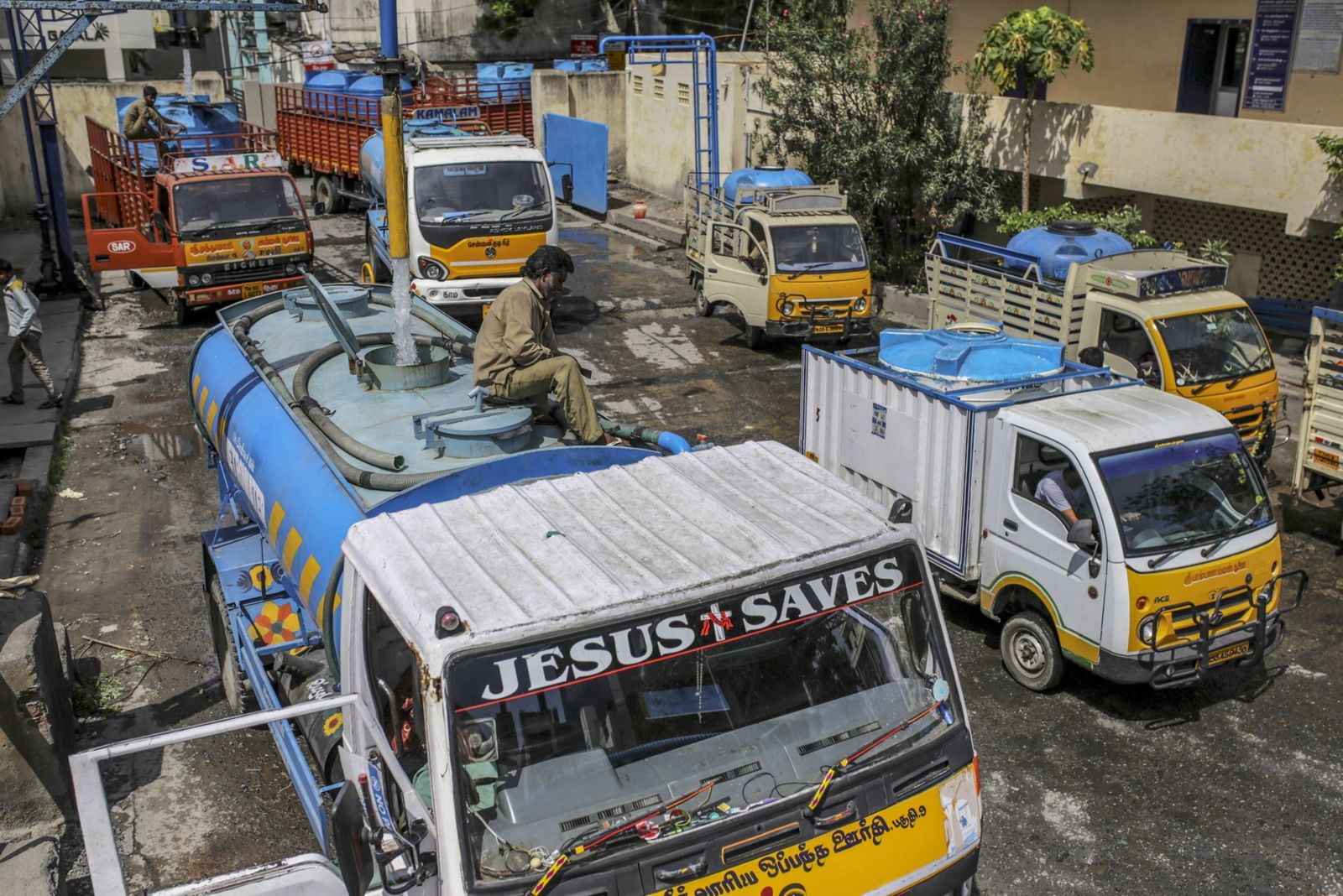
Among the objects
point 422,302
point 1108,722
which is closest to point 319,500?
point 422,302

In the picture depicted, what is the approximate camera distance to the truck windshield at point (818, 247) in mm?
16438

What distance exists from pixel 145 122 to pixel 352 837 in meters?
21.7

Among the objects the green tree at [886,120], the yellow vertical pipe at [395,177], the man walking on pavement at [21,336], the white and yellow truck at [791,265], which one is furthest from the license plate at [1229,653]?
the man walking on pavement at [21,336]

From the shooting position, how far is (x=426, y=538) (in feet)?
14.5

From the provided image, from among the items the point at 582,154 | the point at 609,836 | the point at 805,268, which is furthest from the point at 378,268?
the point at 609,836

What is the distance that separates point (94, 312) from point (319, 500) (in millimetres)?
15304

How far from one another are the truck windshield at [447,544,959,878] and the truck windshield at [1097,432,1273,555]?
4071 mm

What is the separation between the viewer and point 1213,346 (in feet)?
38.9

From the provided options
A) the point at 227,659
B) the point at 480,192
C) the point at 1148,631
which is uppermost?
the point at 480,192

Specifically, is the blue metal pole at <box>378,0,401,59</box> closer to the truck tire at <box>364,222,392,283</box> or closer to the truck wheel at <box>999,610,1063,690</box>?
the truck wheel at <box>999,610,1063,690</box>

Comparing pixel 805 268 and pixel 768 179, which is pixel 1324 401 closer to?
pixel 805 268

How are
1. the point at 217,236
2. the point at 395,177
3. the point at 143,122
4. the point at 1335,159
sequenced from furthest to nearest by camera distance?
the point at 143,122
the point at 217,236
the point at 1335,159
the point at 395,177

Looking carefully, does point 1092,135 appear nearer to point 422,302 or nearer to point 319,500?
point 422,302

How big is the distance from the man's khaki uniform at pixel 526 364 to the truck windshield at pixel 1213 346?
6794 millimetres
